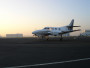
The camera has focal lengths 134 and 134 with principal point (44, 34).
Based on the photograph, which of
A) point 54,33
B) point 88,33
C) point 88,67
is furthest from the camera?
point 88,33

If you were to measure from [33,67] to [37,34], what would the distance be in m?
30.1

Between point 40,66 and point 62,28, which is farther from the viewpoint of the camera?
point 62,28

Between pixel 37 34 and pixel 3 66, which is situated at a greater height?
pixel 37 34

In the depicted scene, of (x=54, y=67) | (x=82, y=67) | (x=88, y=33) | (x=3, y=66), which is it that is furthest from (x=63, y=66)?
(x=88, y=33)

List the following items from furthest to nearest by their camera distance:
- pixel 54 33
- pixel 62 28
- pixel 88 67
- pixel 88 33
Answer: pixel 88 33, pixel 62 28, pixel 54 33, pixel 88 67

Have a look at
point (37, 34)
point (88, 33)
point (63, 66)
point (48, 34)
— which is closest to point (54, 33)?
point (48, 34)

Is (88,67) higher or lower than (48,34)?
lower

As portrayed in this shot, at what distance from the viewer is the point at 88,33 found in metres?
124

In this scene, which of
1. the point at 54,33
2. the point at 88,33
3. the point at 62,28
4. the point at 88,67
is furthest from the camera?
the point at 88,33

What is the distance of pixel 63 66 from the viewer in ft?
22.6

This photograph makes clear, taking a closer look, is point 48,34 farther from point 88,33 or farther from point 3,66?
point 88,33

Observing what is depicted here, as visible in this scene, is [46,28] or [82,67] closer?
[82,67]

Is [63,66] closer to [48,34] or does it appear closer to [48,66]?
[48,66]

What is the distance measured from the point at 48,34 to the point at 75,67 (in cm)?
2940
